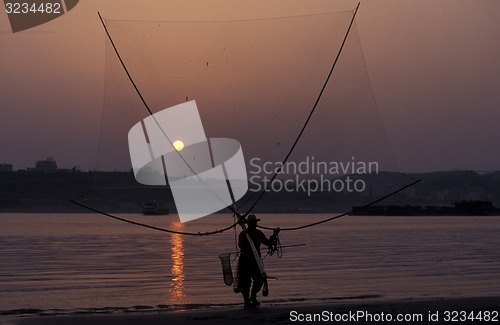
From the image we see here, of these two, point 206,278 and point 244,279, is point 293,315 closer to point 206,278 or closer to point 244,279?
point 244,279

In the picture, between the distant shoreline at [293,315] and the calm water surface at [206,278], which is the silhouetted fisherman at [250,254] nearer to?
the distant shoreline at [293,315]

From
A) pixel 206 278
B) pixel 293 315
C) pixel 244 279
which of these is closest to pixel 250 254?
pixel 244 279

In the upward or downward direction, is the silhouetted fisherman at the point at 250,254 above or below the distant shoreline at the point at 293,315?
above

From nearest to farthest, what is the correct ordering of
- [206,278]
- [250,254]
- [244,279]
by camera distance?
[250,254]
[244,279]
[206,278]

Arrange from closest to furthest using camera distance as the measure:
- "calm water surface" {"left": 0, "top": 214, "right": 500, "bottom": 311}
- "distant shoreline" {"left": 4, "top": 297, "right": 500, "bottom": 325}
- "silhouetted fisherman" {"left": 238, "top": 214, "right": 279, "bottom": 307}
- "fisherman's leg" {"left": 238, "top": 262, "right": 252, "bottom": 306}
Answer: "distant shoreline" {"left": 4, "top": 297, "right": 500, "bottom": 325}
"silhouetted fisherman" {"left": 238, "top": 214, "right": 279, "bottom": 307}
"fisherman's leg" {"left": 238, "top": 262, "right": 252, "bottom": 306}
"calm water surface" {"left": 0, "top": 214, "right": 500, "bottom": 311}

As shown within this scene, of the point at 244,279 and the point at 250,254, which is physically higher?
the point at 250,254

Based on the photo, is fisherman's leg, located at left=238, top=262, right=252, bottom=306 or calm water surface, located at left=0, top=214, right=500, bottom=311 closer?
fisherman's leg, located at left=238, top=262, right=252, bottom=306

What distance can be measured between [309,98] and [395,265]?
2226 cm

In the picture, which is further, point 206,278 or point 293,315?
point 206,278

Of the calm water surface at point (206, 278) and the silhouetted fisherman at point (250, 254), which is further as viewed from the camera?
the calm water surface at point (206, 278)

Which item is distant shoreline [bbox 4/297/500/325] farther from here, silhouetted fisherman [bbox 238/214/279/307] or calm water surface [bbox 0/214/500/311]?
calm water surface [bbox 0/214/500/311]

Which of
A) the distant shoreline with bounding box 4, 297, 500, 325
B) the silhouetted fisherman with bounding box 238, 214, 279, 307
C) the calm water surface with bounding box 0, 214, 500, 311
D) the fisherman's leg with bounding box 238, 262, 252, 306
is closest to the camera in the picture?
the distant shoreline with bounding box 4, 297, 500, 325

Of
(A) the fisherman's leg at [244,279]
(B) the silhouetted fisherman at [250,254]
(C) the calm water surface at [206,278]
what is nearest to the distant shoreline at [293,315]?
(A) the fisherman's leg at [244,279]

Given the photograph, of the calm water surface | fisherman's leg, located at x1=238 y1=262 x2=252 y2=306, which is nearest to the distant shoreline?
fisherman's leg, located at x1=238 y1=262 x2=252 y2=306
